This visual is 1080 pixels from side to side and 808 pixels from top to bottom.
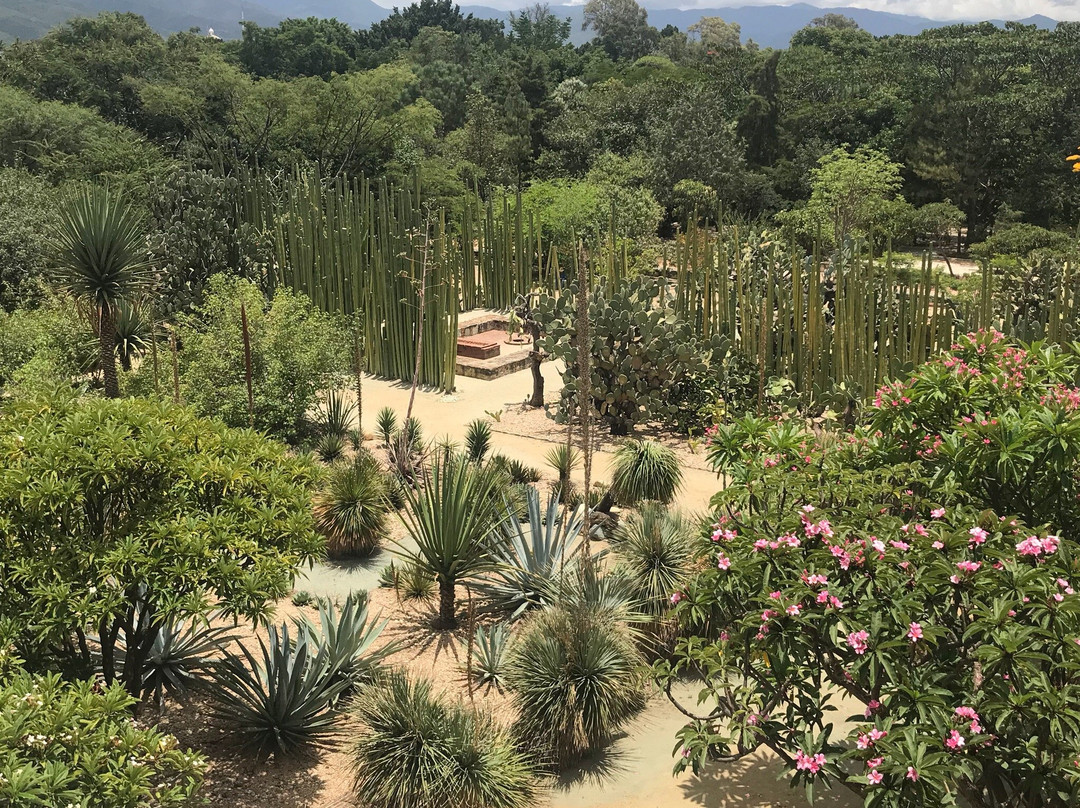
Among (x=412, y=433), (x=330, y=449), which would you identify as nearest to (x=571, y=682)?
(x=412, y=433)

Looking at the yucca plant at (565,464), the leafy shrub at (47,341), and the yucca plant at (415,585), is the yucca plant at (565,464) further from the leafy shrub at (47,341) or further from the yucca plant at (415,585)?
the leafy shrub at (47,341)

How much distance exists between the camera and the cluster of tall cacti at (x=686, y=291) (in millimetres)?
12211

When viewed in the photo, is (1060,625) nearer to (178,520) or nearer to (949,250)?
(178,520)

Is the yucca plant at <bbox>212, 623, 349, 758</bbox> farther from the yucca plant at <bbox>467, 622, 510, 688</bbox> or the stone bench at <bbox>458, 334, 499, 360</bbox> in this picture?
the stone bench at <bbox>458, 334, 499, 360</bbox>

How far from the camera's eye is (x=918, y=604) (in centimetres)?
458

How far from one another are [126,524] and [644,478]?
569 centimetres

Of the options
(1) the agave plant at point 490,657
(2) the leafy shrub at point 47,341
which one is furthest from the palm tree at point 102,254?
(1) the agave plant at point 490,657

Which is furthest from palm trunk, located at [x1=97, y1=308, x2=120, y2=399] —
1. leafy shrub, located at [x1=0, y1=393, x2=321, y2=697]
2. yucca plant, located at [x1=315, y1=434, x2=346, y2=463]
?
leafy shrub, located at [x1=0, y1=393, x2=321, y2=697]

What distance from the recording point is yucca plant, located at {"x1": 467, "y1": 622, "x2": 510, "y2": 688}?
23.9ft

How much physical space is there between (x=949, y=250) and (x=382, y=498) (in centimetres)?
2740

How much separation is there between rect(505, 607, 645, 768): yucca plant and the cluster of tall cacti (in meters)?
4.71

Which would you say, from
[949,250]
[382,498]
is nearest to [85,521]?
[382,498]

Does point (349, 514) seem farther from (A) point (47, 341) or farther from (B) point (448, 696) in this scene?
(A) point (47, 341)

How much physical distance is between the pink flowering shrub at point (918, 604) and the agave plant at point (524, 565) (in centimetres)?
239
